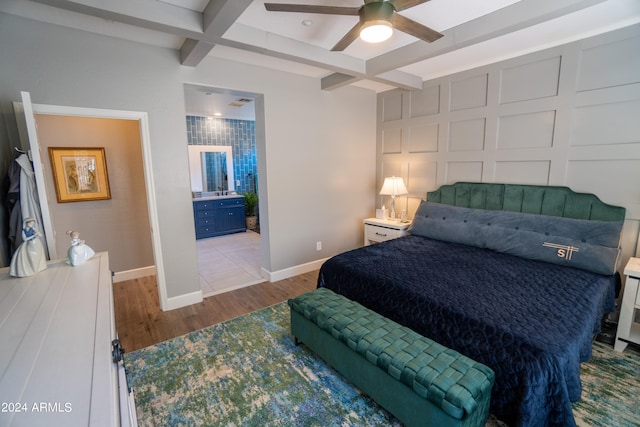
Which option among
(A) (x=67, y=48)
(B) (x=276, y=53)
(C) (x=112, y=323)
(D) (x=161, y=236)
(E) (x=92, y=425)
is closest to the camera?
(E) (x=92, y=425)

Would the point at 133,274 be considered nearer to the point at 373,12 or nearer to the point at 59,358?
the point at 59,358

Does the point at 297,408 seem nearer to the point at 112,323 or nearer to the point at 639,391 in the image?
the point at 112,323

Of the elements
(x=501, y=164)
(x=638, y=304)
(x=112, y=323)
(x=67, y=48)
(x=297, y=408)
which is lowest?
(x=297, y=408)

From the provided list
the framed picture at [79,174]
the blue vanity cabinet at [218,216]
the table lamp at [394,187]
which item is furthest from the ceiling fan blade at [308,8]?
the blue vanity cabinet at [218,216]

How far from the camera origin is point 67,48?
242cm

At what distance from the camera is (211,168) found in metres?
6.62

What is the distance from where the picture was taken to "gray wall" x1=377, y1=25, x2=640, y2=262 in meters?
2.52

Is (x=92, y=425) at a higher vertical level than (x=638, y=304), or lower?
higher

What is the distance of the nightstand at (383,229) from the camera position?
12.9 feet

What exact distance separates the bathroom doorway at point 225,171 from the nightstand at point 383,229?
5.57ft

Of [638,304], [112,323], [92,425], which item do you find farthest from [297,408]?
[638,304]

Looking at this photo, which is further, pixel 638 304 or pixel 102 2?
pixel 638 304

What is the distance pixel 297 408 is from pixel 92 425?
1.45 m

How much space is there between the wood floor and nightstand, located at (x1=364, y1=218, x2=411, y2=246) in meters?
1.05
